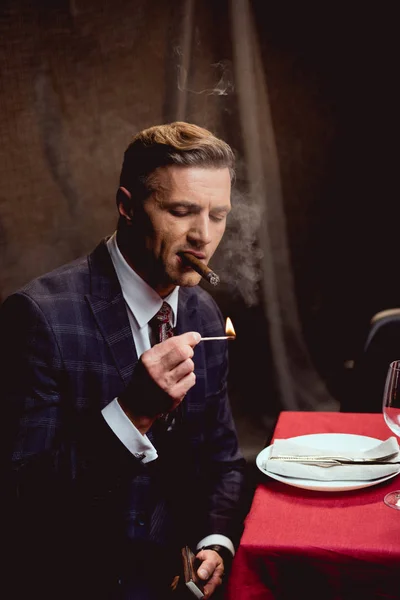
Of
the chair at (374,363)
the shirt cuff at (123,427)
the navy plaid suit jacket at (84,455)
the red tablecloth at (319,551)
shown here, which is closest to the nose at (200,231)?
the navy plaid suit jacket at (84,455)

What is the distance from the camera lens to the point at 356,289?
377 cm

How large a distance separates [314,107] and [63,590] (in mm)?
2635

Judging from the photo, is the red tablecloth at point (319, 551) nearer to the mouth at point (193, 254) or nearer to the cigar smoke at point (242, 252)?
the mouth at point (193, 254)

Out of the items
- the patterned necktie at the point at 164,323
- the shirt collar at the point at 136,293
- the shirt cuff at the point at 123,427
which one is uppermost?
the shirt collar at the point at 136,293

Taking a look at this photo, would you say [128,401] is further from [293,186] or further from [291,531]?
[293,186]

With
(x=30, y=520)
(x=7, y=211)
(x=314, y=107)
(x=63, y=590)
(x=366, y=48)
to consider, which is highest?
(x=366, y=48)

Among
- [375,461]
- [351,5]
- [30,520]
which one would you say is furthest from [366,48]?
[30,520]

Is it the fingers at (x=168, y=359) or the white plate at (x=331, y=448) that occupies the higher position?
the fingers at (x=168, y=359)

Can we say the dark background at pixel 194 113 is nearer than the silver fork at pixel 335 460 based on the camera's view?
No

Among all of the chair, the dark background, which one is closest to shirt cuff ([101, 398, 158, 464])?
the chair

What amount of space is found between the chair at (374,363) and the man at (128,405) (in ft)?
2.44

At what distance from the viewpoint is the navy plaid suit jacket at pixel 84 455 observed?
1772 mm

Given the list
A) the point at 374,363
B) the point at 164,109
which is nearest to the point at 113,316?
the point at 374,363

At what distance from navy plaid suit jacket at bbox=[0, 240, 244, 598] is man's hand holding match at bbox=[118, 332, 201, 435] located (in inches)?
3.8
